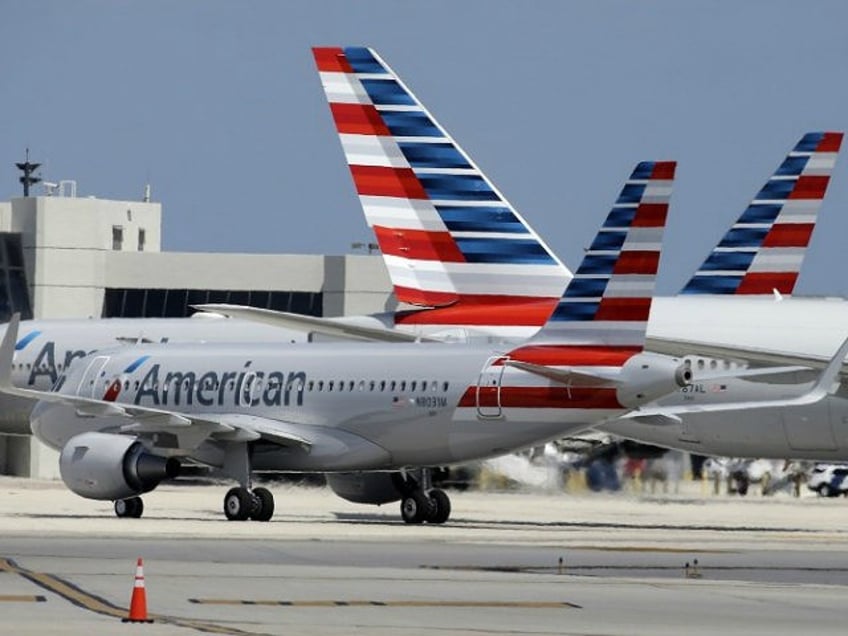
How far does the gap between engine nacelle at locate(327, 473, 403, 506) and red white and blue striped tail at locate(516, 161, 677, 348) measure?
773cm

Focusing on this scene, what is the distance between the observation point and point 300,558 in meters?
34.0

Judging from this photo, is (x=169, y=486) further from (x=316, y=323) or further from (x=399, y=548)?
(x=399, y=548)

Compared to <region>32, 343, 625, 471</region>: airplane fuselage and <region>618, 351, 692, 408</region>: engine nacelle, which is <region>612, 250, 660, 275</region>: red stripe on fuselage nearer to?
<region>618, 351, 692, 408</region>: engine nacelle

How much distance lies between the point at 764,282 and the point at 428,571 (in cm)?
3016

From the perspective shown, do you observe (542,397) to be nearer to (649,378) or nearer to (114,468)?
(649,378)

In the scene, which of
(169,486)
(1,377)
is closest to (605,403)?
(1,377)

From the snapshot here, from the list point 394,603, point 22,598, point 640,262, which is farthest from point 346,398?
point 22,598

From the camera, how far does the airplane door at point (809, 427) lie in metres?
46.9

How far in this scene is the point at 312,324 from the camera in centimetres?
4634

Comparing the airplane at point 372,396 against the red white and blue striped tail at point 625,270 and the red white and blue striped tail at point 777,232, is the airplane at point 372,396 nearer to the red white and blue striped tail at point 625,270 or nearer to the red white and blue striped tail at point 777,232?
the red white and blue striped tail at point 625,270

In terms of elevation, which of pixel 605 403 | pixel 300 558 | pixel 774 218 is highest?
pixel 774 218

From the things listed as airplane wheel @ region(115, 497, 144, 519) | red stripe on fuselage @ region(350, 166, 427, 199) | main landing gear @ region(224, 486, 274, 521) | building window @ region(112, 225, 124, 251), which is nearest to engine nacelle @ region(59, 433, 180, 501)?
airplane wheel @ region(115, 497, 144, 519)

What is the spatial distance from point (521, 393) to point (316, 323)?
18.3 feet

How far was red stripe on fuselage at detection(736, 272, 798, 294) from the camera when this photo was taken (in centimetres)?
5994
